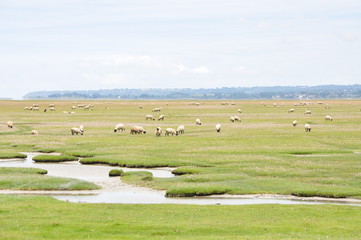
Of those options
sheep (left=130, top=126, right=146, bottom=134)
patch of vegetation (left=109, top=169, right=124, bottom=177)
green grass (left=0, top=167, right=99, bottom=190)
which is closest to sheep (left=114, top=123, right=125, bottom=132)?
sheep (left=130, top=126, right=146, bottom=134)

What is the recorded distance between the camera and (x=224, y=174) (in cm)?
3734

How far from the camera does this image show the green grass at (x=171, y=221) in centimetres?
2112

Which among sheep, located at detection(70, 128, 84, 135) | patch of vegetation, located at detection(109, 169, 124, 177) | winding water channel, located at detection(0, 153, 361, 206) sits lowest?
winding water channel, located at detection(0, 153, 361, 206)

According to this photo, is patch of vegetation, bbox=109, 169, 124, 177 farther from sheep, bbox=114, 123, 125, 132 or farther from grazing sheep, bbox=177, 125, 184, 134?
sheep, bbox=114, 123, 125, 132

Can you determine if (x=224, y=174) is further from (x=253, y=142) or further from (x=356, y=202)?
(x=253, y=142)

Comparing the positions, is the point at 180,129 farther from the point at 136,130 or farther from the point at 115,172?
the point at 115,172

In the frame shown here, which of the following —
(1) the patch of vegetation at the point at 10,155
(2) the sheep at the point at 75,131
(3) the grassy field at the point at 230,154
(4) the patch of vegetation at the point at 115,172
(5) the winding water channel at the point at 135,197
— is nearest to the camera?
(5) the winding water channel at the point at 135,197

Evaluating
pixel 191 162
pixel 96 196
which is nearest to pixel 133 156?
pixel 191 162

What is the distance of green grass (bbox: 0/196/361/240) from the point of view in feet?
69.3

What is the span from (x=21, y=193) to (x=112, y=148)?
65.7 ft

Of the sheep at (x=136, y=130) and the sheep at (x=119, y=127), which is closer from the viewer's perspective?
the sheep at (x=136, y=130)

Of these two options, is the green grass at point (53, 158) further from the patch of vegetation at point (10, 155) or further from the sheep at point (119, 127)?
the sheep at point (119, 127)

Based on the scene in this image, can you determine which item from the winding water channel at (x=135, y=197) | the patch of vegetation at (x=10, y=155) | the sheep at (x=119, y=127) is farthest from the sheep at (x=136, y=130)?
the winding water channel at (x=135, y=197)

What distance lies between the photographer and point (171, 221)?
2373cm
